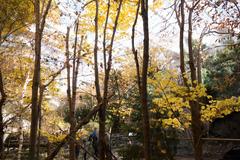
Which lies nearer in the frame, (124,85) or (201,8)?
(201,8)

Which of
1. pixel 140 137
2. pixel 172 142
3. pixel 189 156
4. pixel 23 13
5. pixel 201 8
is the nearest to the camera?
pixel 201 8

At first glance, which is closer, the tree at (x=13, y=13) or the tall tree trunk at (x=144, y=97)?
the tall tree trunk at (x=144, y=97)

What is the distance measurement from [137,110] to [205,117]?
224 inches

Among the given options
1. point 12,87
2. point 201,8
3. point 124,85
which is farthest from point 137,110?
point 12,87

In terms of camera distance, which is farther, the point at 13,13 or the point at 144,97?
the point at 13,13

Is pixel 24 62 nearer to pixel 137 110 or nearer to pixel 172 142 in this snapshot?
pixel 137 110

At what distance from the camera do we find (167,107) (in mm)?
5930

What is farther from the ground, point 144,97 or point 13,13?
point 13,13

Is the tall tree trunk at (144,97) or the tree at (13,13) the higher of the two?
the tree at (13,13)

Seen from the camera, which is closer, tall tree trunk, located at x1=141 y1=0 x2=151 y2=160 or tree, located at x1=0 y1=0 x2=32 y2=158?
tall tree trunk, located at x1=141 y1=0 x2=151 y2=160

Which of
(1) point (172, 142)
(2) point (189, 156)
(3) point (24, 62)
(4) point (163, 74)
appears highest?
(3) point (24, 62)

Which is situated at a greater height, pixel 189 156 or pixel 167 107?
pixel 167 107

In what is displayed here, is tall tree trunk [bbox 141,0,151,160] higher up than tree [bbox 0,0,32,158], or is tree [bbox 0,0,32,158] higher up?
tree [bbox 0,0,32,158]

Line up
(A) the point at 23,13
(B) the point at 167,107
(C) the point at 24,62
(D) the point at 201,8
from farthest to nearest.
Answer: (C) the point at 24,62, (A) the point at 23,13, (D) the point at 201,8, (B) the point at 167,107
